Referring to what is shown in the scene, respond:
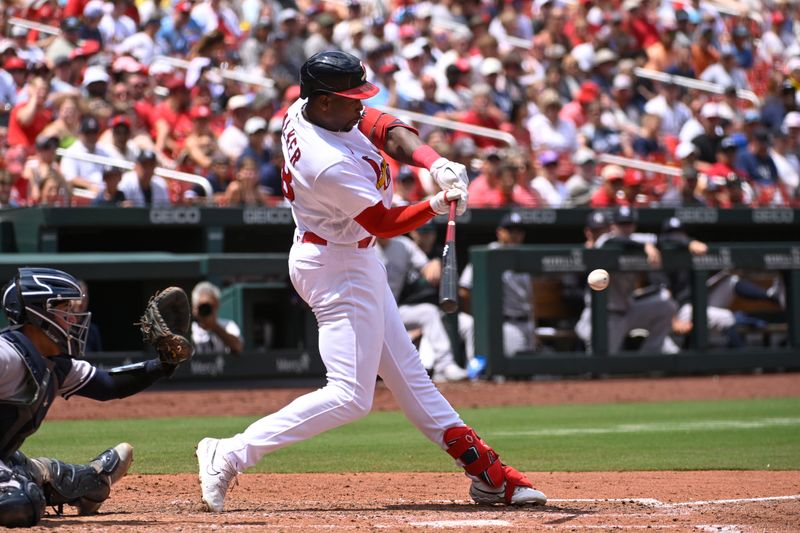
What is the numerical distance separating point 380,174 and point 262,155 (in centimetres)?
809

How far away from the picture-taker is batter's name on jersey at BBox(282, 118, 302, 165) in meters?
4.79

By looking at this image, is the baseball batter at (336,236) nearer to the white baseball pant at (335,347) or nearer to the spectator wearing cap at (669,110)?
the white baseball pant at (335,347)

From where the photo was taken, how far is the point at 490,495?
5102 millimetres

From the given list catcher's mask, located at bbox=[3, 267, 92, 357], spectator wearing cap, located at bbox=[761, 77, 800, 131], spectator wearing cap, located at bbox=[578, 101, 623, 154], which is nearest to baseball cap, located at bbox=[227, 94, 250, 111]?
spectator wearing cap, located at bbox=[578, 101, 623, 154]

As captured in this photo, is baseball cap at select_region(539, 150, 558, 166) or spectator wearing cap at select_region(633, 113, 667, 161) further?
spectator wearing cap at select_region(633, 113, 667, 161)

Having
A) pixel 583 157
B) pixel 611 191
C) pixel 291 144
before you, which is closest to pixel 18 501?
pixel 291 144

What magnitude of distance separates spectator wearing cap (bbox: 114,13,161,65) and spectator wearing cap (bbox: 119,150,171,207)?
2.69m

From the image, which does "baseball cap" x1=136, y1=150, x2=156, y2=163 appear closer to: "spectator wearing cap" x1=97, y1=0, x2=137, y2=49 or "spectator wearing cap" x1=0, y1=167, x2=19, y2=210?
"spectator wearing cap" x1=0, y1=167, x2=19, y2=210

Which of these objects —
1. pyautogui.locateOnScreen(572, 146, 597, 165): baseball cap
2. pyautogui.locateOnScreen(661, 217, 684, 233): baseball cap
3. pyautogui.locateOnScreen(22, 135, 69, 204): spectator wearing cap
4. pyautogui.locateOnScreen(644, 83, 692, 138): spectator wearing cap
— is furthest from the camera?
pyautogui.locateOnScreen(644, 83, 692, 138): spectator wearing cap

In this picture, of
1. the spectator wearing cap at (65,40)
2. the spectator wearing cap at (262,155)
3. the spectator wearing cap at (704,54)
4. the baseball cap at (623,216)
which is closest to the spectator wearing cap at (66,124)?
the spectator wearing cap at (65,40)

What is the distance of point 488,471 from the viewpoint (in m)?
5.06

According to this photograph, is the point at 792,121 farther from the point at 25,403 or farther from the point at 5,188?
the point at 25,403

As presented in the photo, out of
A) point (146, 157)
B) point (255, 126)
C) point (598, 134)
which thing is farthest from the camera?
point (598, 134)

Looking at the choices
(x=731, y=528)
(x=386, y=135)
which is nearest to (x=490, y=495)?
(x=731, y=528)
